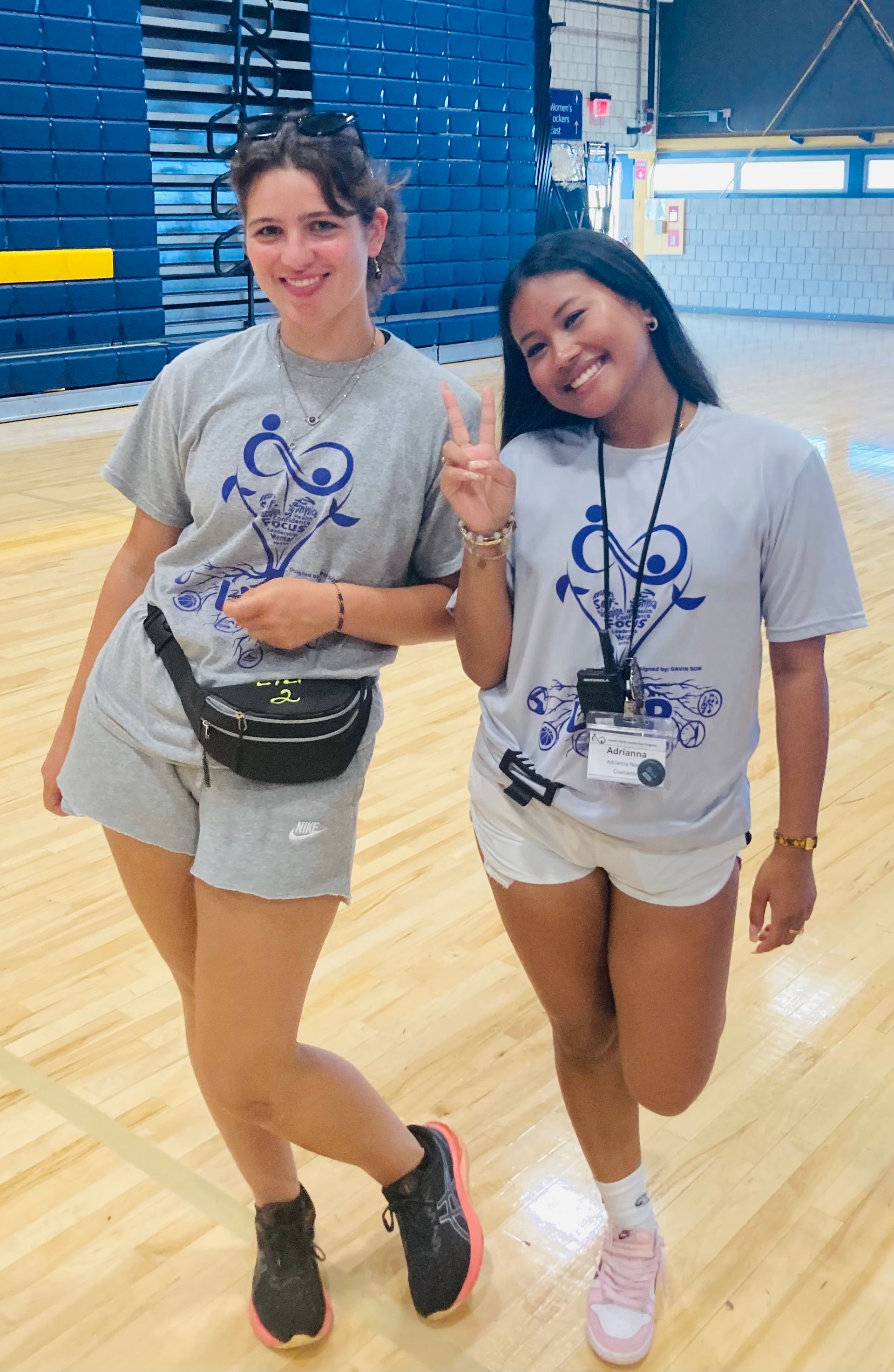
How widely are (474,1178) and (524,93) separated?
12428 mm

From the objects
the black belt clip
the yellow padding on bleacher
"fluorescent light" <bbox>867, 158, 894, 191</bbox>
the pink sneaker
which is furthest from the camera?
"fluorescent light" <bbox>867, 158, 894, 191</bbox>

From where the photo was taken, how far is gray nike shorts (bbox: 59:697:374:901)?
1379 mm

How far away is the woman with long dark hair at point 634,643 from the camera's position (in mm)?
1354

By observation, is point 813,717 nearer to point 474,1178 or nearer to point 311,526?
point 311,526

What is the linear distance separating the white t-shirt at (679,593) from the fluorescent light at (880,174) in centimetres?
1564

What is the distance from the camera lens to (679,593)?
4.46 feet

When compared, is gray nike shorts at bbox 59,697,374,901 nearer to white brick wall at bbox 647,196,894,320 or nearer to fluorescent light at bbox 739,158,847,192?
white brick wall at bbox 647,196,894,320

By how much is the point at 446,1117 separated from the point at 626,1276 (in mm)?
509

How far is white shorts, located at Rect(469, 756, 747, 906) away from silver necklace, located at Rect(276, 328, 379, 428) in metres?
0.49

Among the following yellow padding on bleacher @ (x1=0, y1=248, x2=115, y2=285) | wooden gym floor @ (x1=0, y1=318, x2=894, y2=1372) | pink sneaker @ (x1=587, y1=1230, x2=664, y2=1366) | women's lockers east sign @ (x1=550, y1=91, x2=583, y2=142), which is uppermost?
women's lockers east sign @ (x1=550, y1=91, x2=583, y2=142)

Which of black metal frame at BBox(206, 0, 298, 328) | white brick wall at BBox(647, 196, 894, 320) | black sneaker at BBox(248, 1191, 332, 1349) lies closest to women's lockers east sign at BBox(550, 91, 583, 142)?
white brick wall at BBox(647, 196, 894, 320)

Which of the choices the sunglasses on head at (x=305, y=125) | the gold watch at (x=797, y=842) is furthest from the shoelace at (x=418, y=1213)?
the sunglasses on head at (x=305, y=125)

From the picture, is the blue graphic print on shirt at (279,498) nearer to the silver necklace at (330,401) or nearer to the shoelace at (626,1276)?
the silver necklace at (330,401)

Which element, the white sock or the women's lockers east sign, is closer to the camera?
the white sock
